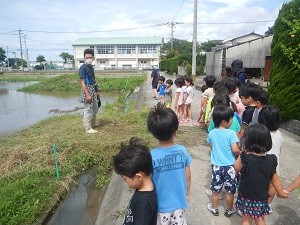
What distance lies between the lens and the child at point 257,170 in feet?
8.11

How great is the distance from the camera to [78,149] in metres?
6.04

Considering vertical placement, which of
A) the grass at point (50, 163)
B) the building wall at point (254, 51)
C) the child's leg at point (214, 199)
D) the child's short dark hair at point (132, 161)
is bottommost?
the grass at point (50, 163)

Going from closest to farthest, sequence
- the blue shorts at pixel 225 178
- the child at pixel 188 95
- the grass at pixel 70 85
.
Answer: the blue shorts at pixel 225 178
the child at pixel 188 95
the grass at pixel 70 85

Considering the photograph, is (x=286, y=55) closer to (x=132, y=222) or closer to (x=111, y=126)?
(x=111, y=126)

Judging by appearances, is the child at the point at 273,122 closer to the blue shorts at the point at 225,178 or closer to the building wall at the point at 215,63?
the blue shorts at the point at 225,178

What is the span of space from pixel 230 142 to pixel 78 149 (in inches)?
151

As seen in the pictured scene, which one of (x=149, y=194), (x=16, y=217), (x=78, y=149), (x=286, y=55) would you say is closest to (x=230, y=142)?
(x=149, y=194)

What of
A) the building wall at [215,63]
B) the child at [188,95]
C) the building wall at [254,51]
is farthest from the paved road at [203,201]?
the building wall at [215,63]

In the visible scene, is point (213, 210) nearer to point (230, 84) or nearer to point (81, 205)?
point (230, 84)

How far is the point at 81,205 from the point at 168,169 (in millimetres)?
2869

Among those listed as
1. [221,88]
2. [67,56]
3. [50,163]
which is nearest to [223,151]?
[221,88]

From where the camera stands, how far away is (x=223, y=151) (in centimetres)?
317

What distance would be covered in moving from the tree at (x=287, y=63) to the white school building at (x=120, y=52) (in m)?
65.1

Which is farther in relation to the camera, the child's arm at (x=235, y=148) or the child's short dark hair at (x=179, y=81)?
the child's short dark hair at (x=179, y=81)
